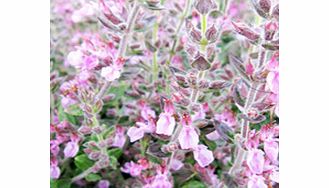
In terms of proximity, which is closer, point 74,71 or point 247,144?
point 247,144

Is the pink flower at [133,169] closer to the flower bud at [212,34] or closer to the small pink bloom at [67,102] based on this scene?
the small pink bloom at [67,102]

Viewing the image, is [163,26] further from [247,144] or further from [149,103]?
[247,144]

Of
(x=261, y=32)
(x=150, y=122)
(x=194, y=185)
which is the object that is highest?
(x=261, y=32)

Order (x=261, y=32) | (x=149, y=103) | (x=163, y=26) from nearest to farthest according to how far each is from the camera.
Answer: (x=261, y=32) < (x=149, y=103) < (x=163, y=26)

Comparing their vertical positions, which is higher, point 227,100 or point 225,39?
point 225,39

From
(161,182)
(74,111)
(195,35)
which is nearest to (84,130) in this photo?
(74,111)

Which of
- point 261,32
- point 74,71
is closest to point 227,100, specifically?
point 261,32

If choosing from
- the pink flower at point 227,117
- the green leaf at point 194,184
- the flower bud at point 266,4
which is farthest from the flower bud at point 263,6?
the green leaf at point 194,184
